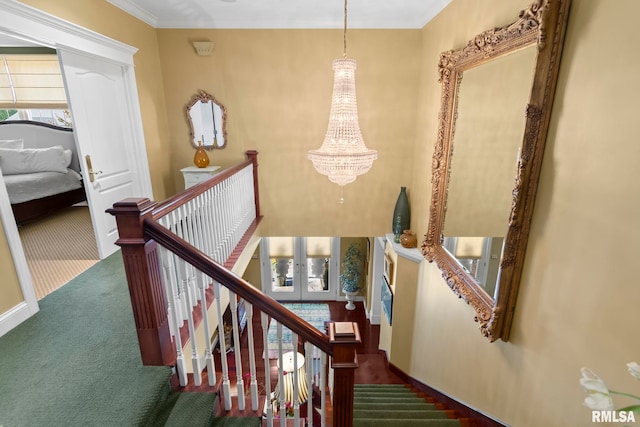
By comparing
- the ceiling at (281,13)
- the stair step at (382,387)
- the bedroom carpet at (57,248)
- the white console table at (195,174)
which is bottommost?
the stair step at (382,387)

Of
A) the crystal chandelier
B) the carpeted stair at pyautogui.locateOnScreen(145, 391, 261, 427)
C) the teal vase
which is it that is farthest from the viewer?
the teal vase

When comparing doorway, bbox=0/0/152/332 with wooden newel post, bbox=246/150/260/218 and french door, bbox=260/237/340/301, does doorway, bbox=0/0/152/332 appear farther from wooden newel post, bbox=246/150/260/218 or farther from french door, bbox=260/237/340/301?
french door, bbox=260/237/340/301

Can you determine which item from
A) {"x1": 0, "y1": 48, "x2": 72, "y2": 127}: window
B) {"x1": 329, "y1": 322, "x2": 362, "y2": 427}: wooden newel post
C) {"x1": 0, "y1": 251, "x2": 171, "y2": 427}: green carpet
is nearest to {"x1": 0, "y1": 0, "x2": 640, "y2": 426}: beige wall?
{"x1": 0, "y1": 251, "x2": 171, "y2": 427}: green carpet

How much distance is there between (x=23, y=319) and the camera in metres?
1.99

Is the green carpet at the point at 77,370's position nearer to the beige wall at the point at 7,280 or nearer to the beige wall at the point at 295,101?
the beige wall at the point at 7,280

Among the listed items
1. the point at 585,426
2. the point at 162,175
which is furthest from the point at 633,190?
the point at 162,175

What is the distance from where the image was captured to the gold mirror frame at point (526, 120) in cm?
154

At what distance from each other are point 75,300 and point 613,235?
3191 millimetres

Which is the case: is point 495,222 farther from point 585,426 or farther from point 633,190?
point 585,426

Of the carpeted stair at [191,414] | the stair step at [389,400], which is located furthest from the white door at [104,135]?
the stair step at [389,400]

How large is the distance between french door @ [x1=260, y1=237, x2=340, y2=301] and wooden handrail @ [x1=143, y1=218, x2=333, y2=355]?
17.8 feet

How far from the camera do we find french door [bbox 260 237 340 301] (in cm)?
696

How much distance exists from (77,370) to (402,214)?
11.5ft

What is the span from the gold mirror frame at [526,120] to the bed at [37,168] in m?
4.84
